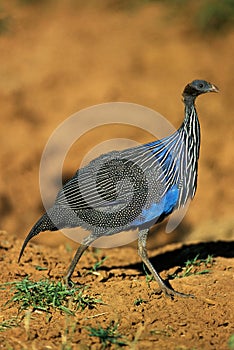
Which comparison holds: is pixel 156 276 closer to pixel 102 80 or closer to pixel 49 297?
pixel 49 297

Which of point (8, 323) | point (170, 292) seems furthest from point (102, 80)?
point (8, 323)

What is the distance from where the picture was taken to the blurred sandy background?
28.3 feet

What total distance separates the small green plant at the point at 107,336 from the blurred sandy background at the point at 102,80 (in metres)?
3.34

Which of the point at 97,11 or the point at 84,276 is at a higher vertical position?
the point at 97,11

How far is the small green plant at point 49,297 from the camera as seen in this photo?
4.53 metres

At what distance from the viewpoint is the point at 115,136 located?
984 centimetres

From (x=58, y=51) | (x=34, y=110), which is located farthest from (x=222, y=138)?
(x=58, y=51)

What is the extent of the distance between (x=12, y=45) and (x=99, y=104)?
11.2ft

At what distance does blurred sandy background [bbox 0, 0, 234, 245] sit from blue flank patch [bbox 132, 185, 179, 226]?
95.4 inches

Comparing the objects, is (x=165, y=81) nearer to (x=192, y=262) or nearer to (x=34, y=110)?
(x=34, y=110)

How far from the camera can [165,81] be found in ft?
37.7

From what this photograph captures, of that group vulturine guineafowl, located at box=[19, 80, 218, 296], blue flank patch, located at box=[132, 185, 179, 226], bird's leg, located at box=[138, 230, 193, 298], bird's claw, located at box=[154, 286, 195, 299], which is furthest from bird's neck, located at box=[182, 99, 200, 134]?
bird's claw, located at box=[154, 286, 195, 299]

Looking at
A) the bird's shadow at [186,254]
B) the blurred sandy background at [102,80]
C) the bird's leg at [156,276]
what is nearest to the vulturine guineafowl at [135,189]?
the bird's leg at [156,276]

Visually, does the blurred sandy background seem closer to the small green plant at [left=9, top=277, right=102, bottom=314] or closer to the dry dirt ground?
the dry dirt ground
